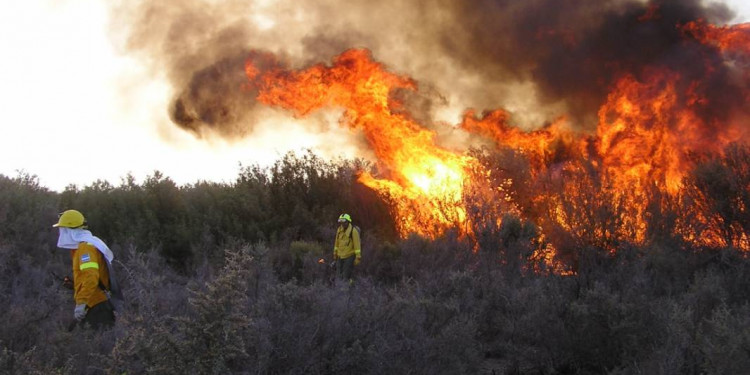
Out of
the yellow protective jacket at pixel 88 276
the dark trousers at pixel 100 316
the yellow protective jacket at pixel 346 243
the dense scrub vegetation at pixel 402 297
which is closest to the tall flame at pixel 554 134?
the dense scrub vegetation at pixel 402 297

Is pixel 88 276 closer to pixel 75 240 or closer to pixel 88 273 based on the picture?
pixel 88 273

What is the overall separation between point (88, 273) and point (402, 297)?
3133 millimetres

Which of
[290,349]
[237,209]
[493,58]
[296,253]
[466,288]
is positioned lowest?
[290,349]

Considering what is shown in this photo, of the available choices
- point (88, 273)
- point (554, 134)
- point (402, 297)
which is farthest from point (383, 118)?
point (88, 273)

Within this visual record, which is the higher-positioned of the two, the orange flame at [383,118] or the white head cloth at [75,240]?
the orange flame at [383,118]

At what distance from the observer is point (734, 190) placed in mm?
10727

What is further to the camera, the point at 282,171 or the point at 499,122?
the point at 282,171

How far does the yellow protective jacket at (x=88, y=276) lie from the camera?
606cm

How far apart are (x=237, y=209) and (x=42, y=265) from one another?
575 centimetres

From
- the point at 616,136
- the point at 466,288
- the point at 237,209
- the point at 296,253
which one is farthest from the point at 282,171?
the point at 466,288

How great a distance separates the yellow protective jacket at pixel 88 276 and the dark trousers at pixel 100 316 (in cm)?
5

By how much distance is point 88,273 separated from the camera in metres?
6.08

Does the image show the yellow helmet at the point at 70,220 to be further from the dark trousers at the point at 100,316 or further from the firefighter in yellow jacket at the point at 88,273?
the dark trousers at the point at 100,316

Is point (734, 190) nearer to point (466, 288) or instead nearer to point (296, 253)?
point (466, 288)
